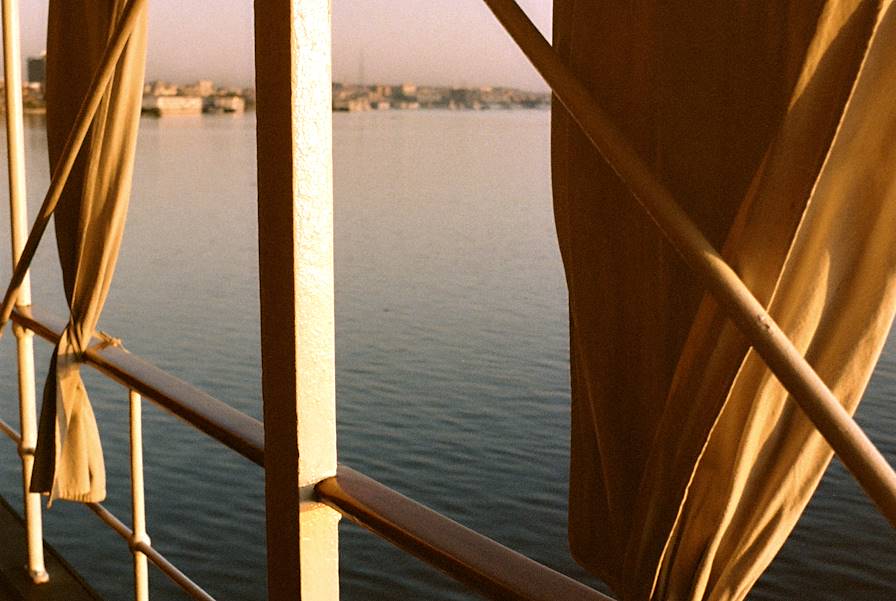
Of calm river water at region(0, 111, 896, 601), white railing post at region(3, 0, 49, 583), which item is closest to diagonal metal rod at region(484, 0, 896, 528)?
white railing post at region(3, 0, 49, 583)

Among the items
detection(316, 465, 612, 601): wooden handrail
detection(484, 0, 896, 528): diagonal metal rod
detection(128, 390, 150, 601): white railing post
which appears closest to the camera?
detection(484, 0, 896, 528): diagonal metal rod

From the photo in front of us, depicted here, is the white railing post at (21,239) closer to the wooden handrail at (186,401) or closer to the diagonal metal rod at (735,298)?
Result: the wooden handrail at (186,401)

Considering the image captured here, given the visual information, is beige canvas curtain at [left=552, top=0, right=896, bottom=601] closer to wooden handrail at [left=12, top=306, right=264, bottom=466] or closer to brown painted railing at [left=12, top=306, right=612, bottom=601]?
brown painted railing at [left=12, top=306, right=612, bottom=601]

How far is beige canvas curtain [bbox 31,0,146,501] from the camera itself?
2068 millimetres

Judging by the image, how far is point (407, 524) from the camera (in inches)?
44.0

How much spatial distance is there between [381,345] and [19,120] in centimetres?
1106

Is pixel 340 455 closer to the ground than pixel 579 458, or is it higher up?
closer to the ground

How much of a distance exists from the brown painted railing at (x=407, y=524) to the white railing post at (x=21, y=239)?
0.95 m

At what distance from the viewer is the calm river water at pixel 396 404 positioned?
891 cm

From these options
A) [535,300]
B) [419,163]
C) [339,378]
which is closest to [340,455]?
[339,378]

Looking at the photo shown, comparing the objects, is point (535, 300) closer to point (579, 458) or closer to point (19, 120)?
point (19, 120)

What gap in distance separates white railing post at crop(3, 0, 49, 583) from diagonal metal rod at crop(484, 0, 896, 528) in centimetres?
192

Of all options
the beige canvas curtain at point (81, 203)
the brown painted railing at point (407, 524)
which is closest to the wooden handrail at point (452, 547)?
the brown painted railing at point (407, 524)

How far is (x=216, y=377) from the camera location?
11781 millimetres
